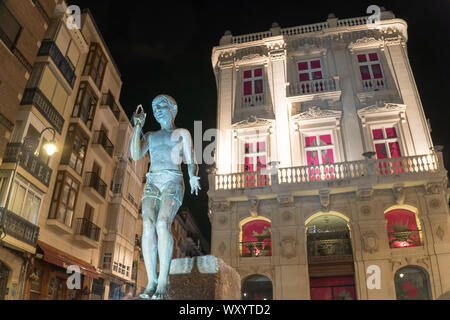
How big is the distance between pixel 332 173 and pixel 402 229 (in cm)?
387

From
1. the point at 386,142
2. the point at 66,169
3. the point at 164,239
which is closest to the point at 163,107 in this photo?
the point at 164,239

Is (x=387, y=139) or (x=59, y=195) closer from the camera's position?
(x=387, y=139)

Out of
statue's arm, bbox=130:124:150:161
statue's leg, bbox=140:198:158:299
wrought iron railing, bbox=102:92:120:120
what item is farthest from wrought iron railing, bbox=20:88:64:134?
statue's leg, bbox=140:198:158:299

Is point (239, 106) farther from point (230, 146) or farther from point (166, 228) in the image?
point (166, 228)

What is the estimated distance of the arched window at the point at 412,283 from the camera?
1514cm

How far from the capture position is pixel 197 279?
5.19 meters

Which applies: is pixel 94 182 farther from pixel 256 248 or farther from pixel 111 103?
pixel 256 248

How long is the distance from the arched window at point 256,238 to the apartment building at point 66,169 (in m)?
6.95

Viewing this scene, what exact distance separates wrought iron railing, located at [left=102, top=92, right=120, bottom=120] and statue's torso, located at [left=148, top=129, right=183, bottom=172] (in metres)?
22.4

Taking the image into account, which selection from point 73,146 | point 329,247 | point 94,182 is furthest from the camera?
point 94,182

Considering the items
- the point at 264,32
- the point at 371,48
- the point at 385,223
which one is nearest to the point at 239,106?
the point at 264,32

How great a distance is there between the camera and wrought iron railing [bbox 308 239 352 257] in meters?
16.5

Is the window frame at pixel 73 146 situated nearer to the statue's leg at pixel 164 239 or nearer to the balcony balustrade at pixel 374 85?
the balcony balustrade at pixel 374 85
